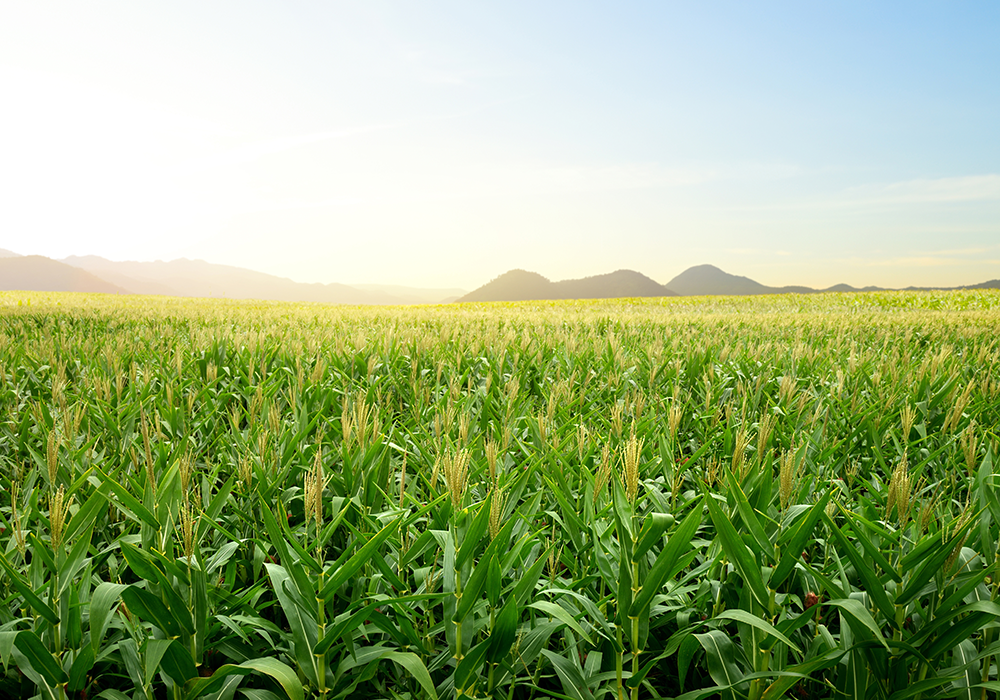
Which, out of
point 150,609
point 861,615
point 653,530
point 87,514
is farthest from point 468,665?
point 87,514

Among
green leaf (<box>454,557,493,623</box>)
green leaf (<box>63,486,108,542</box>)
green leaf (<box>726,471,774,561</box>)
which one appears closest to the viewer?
green leaf (<box>454,557,493,623</box>)

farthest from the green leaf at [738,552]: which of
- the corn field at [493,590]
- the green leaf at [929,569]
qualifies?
the green leaf at [929,569]

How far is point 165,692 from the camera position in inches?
47.7

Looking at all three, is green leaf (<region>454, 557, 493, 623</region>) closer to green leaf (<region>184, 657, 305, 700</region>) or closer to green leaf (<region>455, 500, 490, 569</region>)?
green leaf (<region>455, 500, 490, 569</region>)

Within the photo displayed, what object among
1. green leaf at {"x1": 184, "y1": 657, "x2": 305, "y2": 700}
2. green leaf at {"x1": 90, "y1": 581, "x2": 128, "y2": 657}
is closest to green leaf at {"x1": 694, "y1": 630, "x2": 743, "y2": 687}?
green leaf at {"x1": 184, "y1": 657, "x2": 305, "y2": 700}

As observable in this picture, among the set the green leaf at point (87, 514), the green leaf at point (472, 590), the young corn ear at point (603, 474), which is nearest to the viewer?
the green leaf at point (472, 590)

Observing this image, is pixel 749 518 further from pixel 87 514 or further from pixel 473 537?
pixel 87 514

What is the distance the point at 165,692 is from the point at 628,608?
1203mm

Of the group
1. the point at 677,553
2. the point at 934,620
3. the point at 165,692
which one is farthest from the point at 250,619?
the point at 934,620

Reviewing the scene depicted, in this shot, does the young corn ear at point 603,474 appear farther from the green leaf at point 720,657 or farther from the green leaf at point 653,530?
the green leaf at point 720,657

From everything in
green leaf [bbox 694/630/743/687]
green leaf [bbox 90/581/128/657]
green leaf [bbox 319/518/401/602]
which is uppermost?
green leaf [bbox 319/518/401/602]

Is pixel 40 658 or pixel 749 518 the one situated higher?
pixel 749 518

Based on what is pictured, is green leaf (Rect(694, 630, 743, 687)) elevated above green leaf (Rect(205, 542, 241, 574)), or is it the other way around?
green leaf (Rect(205, 542, 241, 574))

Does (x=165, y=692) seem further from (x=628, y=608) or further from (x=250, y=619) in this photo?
(x=628, y=608)
